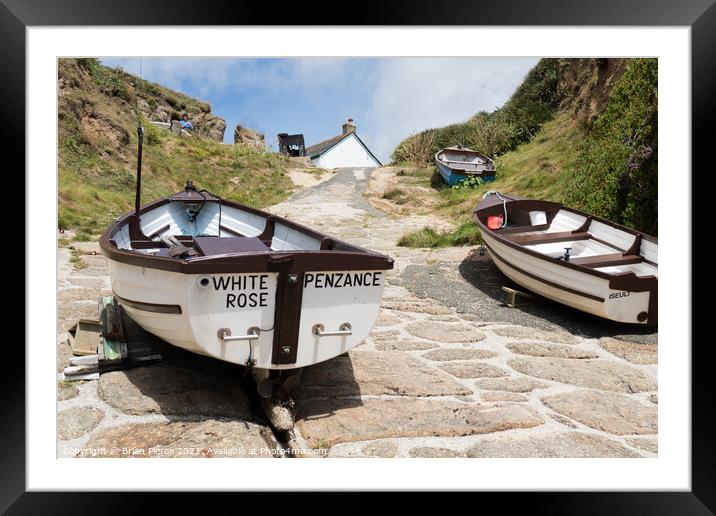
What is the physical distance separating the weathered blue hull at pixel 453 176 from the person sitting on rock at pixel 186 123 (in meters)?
12.3

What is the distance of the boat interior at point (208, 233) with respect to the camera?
16.5 feet

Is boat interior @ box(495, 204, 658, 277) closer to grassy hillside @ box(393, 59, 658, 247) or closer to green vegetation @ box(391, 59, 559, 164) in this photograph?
grassy hillside @ box(393, 59, 658, 247)

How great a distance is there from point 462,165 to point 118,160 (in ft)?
31.1

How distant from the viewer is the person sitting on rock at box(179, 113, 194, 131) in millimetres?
24111

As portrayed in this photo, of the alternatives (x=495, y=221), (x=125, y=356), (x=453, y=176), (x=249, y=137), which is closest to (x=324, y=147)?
(x=249, y=137)

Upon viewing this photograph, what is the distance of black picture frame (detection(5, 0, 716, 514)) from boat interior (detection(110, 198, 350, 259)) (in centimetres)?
181

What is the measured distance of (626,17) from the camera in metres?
3.15

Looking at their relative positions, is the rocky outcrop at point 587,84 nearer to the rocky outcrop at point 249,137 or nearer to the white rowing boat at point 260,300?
the white rowing boat at point 260,300

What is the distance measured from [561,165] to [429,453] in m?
9.44

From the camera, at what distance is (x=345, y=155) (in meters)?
23.4

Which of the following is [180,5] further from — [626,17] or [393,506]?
[393,506]

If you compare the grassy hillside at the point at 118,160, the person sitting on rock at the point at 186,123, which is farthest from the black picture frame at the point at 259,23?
the person sitting on rock at the point at 186,123

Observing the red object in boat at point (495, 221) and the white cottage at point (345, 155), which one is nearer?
the red object in boat at point (495, 221)

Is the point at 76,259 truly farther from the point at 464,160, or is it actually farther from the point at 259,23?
the point at 464,160
